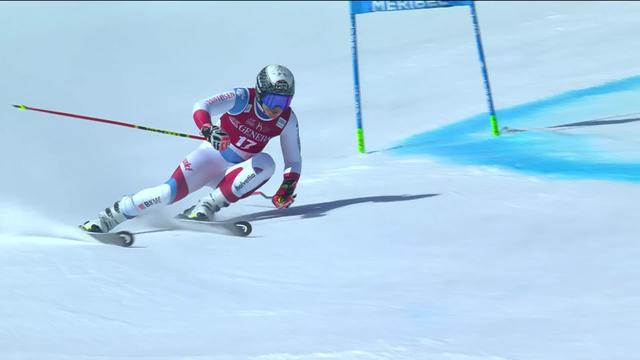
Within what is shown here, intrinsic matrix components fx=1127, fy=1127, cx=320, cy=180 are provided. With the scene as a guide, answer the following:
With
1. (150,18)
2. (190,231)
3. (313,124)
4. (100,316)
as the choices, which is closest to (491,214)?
(190,231)

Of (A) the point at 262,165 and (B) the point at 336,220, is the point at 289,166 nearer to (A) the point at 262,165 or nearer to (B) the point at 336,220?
(A) the point at 262,165

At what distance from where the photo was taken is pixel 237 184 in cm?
804

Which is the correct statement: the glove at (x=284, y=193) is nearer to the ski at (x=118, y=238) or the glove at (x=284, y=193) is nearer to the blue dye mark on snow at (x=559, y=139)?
the ski at (x=118, y=238)

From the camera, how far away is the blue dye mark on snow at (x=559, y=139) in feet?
30.3

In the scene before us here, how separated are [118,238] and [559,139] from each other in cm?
450

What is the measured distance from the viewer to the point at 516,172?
30.0 feet

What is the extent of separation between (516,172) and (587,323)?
3.54 m

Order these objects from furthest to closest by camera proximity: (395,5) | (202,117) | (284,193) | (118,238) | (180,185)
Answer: (395,5) < (284,193) < (180,185) < (202,117) < (118,238)

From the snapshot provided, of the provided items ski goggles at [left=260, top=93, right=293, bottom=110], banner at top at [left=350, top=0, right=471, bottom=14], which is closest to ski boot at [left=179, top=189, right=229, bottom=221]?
ski goggles at [left=260, top=93, right=293, bottom=110]

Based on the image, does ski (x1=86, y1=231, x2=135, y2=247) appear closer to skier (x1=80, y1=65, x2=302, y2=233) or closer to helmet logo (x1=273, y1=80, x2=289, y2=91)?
skier (x1=80, y1=65, x2=302, y2=233)

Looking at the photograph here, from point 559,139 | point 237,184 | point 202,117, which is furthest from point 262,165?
point 559,139

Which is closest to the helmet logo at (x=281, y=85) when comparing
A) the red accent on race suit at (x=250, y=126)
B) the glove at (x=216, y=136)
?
the red accent on race suit at (x=250, y=126)

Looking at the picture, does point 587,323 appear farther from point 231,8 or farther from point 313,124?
point 231,8

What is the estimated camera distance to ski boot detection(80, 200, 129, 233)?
775 cm
